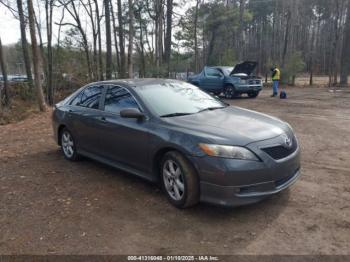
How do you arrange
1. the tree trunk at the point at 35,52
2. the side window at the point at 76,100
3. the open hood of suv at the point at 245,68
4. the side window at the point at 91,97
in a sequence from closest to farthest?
the side window at the point at 91,97 < the side window at the point at 76,100 < the tree trunk at the point at 35,52 < the open hood of suv at the point at 245,68

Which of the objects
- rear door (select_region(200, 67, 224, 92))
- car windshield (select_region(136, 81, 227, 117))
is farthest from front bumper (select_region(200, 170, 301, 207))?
rear door (select_region(200, 67, 224, 92))

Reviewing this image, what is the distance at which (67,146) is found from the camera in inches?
245

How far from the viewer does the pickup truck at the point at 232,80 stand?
1597 centimetres

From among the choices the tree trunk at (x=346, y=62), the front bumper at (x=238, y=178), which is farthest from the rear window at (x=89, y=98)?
the tree trunk at (x=346, y=62)

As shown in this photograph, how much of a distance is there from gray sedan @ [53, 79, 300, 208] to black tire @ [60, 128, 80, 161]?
0.33 m

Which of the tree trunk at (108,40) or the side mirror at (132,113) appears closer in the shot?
the side mirror at (132,113)

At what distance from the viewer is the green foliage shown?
943 inches

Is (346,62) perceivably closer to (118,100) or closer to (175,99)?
(175,99)

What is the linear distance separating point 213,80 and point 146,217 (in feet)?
→ 44.6

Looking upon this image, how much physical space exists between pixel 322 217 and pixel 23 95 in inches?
719

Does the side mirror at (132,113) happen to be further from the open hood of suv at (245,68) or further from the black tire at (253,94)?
the black tire at (253,94)

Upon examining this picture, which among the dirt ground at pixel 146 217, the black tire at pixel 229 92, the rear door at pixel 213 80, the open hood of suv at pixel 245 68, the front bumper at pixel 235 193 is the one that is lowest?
the dirt ground at pixel 146 217

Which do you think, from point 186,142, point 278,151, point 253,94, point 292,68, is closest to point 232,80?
point 253,94

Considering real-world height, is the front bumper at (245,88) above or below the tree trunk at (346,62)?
below
